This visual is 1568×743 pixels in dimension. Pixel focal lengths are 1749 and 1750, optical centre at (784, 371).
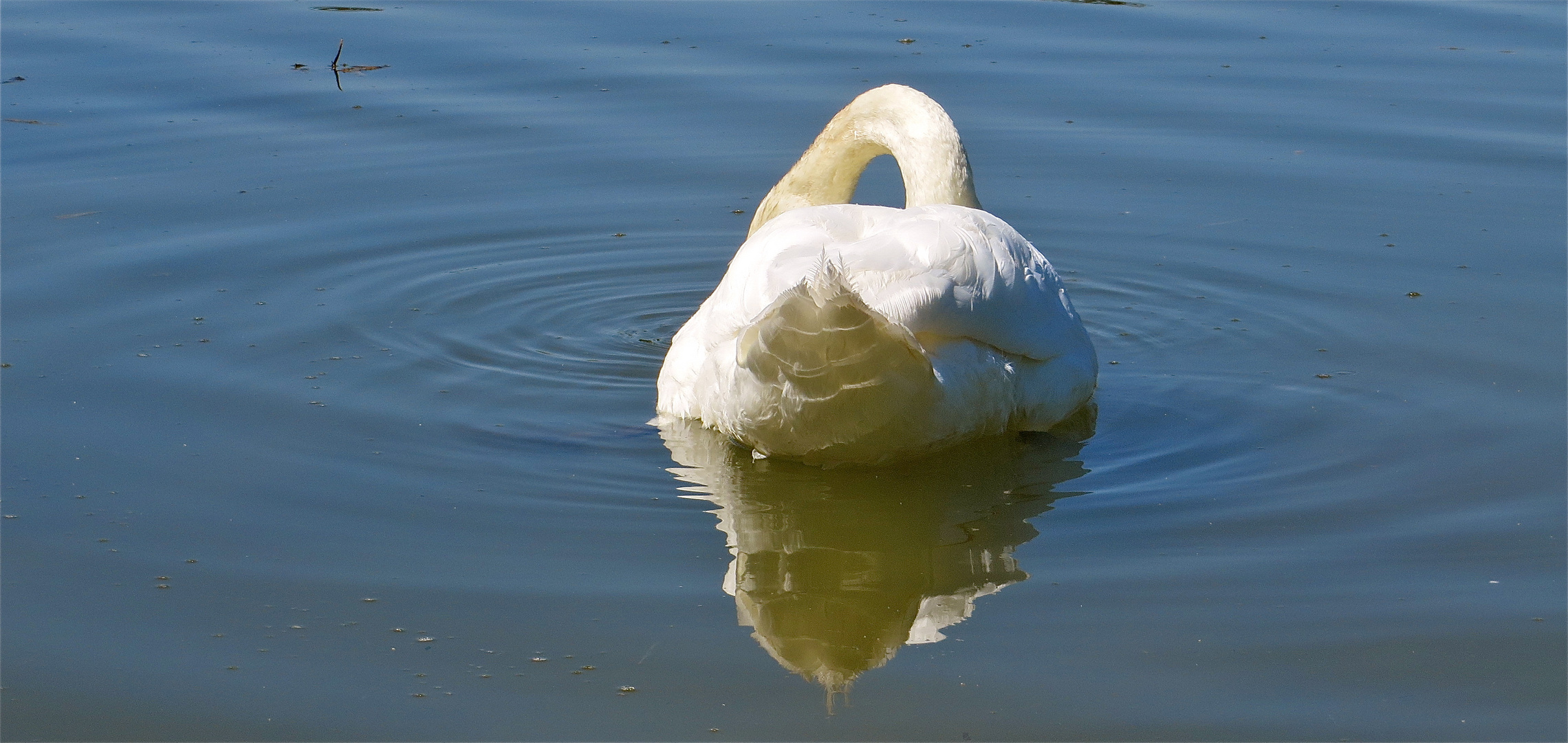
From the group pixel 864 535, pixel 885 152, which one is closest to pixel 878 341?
pixel 864 535

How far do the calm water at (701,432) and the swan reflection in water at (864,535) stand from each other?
0.02 metres

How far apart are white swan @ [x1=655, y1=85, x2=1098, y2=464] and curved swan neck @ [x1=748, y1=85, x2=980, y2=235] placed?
94cm

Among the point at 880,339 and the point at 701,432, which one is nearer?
the point at 880,339

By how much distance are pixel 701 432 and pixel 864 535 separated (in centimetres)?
118

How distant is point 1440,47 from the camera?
43.2 feet

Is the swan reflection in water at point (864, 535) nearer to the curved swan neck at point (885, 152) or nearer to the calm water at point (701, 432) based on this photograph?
the calm water at point (701, 432)

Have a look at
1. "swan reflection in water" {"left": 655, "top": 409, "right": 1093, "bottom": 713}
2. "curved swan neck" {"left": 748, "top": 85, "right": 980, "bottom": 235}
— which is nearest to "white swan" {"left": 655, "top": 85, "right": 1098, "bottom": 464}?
"swan reflection in water" {"left": 655, "top": 409, "right": 1093, "bottom": 713}

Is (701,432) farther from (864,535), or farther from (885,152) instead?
(885,152)

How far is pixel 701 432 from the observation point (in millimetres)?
6477

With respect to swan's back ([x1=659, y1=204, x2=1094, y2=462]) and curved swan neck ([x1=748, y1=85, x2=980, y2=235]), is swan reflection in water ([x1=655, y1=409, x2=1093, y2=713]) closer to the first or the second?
swan's back ([x1=659, y1=204, x2=1094, y2=462])

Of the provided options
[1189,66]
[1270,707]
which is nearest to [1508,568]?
[1270,707]

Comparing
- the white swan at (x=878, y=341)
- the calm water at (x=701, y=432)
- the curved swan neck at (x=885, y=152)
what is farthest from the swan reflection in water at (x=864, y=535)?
the curved swan neck at (x=885, y=152)

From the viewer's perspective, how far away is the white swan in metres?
5.23

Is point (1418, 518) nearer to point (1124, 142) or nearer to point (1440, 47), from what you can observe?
point (1124, 142)
